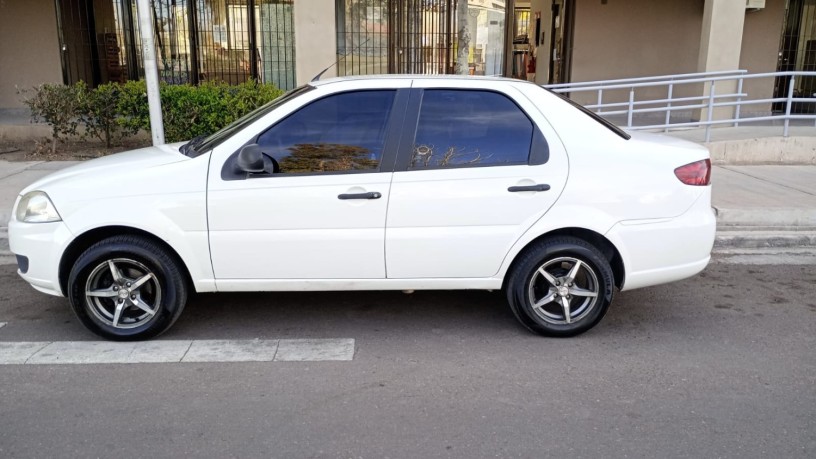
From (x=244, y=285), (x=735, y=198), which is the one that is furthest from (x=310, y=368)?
(x=735, y=198)

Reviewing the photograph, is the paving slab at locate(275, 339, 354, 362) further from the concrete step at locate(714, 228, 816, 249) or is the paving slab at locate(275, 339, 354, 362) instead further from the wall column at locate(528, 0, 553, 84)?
the wall column at locate(528, 0, 553, 84)

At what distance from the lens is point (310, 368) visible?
14.3ft

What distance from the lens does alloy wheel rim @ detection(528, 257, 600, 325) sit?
15.5 ft

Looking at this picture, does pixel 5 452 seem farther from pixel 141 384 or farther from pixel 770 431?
pixel 770 431

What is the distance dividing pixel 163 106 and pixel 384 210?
647 cm

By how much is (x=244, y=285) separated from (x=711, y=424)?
118 inches

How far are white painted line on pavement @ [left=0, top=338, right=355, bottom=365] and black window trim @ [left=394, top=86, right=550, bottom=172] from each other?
4.33 feet

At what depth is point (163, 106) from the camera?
9836 mm

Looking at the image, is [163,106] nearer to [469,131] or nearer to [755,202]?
[469,131]

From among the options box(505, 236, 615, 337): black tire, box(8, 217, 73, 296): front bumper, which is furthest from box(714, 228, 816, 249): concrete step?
box(8, 217, 73, 296): front bumper

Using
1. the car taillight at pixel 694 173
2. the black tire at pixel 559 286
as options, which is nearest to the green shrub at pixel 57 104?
the black tire at pixel 559 286

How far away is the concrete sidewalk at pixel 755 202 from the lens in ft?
23.7

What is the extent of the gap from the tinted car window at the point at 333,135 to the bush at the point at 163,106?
18.0 feet

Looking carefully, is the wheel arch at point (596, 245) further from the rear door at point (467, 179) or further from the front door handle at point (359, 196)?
the front door handle at point (359, 196)
